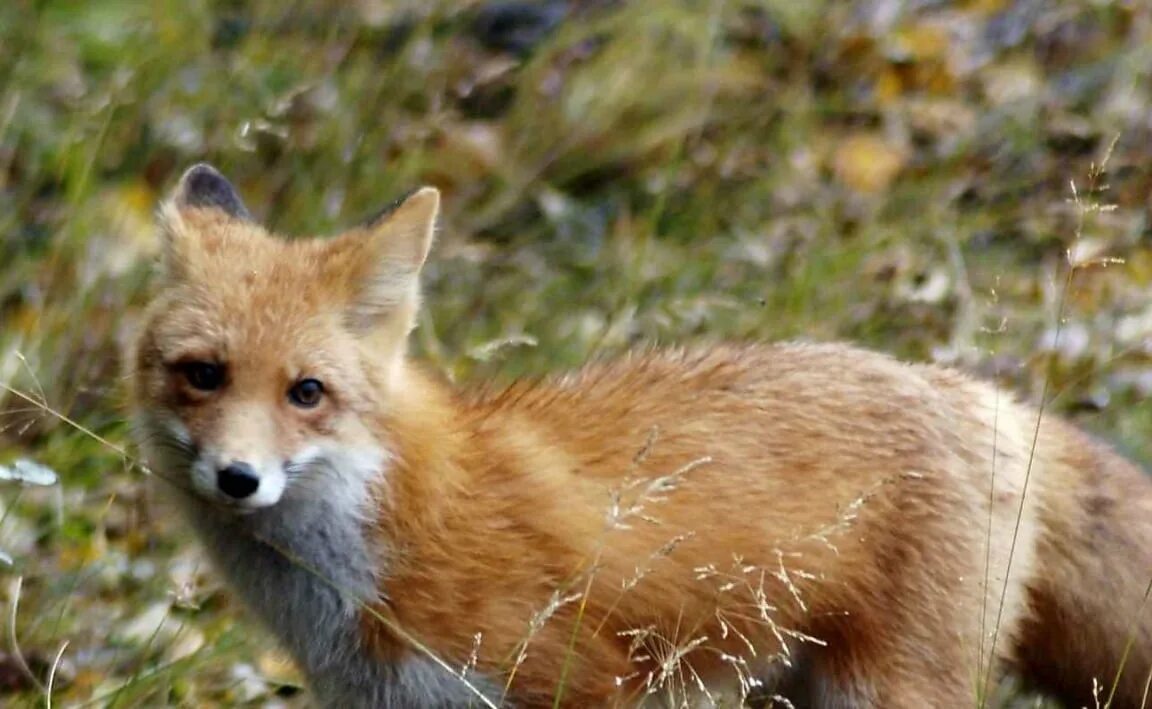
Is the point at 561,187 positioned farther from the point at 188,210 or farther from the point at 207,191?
the point at 188,210

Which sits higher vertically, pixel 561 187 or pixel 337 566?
pixel 337 566

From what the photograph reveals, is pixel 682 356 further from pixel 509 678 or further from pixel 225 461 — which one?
pixel 225 461

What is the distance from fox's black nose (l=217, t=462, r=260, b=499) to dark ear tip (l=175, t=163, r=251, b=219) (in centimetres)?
110

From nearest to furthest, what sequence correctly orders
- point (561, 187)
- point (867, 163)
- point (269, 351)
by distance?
point (269, 351), point (561, 187), point (867, 163)

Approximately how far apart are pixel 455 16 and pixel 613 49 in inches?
31.6

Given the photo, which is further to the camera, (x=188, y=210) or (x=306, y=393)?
(x=188, y=210)

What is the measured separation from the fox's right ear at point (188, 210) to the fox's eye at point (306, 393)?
0.51 meters

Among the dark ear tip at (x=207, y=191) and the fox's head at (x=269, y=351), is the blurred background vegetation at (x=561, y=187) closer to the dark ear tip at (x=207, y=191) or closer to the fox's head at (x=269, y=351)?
the dark ear tip at (x=207, y=191)

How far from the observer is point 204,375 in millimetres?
4137

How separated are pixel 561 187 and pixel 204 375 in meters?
4.43

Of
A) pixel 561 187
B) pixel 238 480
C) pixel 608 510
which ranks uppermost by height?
pixel 238 480

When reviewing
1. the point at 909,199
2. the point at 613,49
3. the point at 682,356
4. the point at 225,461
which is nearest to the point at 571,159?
the point at 613,49

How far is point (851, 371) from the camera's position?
4.89 m

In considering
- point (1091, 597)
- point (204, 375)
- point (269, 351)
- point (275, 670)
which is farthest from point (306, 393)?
point (1091, 597)
